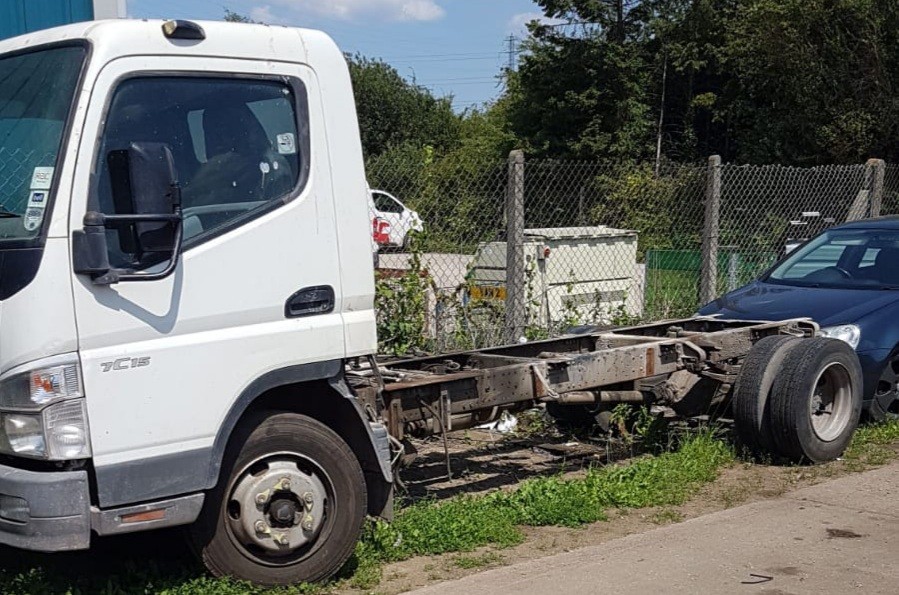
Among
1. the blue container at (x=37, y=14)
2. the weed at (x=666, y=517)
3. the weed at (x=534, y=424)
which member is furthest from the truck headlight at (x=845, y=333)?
the blue container at (x=37, y=14)

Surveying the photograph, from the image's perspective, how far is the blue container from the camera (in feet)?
28.6

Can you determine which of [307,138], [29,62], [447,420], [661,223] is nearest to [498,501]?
[447,420]

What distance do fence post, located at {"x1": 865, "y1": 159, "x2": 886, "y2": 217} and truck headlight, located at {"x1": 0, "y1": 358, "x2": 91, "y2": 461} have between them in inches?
423

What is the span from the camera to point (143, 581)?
494 centimetres

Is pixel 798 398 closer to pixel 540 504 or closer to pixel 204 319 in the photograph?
pixel 540 504

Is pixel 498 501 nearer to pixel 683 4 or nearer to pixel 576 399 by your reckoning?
pixel 576 399

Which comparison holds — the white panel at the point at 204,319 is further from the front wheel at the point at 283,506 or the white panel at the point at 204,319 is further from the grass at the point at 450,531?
the grass at the point at 450,531

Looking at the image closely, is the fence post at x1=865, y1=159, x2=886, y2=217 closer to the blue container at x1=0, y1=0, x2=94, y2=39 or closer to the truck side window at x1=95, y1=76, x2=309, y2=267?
the blue container at x1=0, y1=0, x2=94, y2=39

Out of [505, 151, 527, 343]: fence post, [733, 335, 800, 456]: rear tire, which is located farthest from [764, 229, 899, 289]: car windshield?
[505, 151, 527, 343]: fence post

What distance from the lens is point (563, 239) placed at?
10219mm

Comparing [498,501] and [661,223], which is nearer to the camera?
[498,501]

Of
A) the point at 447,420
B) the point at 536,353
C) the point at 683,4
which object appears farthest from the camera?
the point at 683,4

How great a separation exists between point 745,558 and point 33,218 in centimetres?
381

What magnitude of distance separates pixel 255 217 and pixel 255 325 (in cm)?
48
